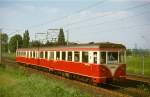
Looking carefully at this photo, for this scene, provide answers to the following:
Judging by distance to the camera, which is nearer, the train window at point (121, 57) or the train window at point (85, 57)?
the train window at point (121, 57)

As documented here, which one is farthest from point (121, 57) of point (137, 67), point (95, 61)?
point (137, 67)

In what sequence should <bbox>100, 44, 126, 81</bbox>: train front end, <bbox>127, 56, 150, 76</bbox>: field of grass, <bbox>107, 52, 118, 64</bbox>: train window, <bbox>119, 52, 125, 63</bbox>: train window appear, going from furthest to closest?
<bbox>127, 56, 150, 76</bbox>: field of grass → <bbox>119, 52, 125, 63</bbox>: train window → <bbox>107, 52, 118, 64</bbox>: train window → <bbox>100, 44, 126, 81</bbox>: train front end

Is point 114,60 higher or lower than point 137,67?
higher

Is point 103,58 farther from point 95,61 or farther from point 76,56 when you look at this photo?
point 76,56

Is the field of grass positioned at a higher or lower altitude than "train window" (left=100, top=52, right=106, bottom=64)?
lower

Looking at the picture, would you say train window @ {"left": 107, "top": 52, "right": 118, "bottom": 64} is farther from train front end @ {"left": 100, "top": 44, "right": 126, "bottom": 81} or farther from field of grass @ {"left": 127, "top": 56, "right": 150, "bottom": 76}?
field of grass @ {"left": 127, "top": 56, "right": 150, "bottom": 76}

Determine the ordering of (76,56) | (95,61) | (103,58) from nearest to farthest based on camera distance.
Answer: (103,58), (95,61), (76,56)

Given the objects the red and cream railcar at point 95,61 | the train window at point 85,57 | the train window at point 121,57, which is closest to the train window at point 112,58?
the red and cream railcar at point 95,61

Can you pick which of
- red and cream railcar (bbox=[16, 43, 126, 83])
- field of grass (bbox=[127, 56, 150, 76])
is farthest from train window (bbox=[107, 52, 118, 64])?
field of grass (bbox=[127, 56, 150, 76])

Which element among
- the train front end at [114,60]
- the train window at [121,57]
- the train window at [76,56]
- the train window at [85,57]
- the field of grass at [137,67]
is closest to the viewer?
the train front end at [114,60]

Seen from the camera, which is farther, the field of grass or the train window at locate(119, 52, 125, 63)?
the field of grass

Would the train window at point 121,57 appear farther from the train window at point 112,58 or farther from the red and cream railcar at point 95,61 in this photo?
the train window at point 112,58

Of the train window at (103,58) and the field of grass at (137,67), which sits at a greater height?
the train window at (103,58)

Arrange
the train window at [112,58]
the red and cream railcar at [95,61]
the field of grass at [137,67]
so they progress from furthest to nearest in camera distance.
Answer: the field of grass at [137,67], the train window at [112,58], the red and cream railcar at [95,61]
